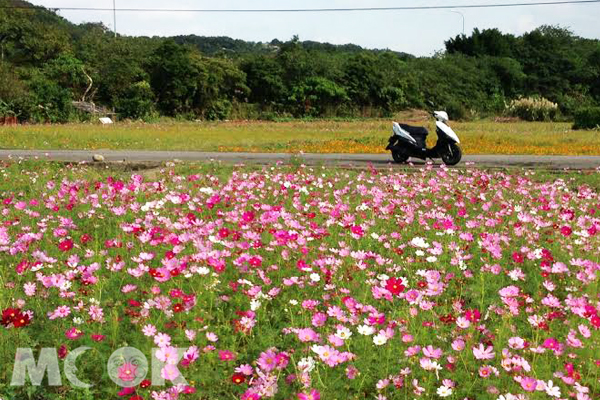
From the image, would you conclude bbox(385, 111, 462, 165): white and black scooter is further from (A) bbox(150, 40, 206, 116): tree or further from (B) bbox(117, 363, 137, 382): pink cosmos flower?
(A) bbox(150, 40, 206, 116): tree

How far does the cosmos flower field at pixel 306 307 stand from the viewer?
2586mm

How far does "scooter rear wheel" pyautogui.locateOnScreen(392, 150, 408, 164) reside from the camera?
1138cm

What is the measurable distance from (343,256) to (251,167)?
6.12 meters

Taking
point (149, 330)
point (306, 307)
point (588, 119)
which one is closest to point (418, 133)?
point (306, 307)

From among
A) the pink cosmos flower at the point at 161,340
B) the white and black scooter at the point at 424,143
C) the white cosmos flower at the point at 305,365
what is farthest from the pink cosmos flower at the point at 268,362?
the white and black scooter at the point at 424,143

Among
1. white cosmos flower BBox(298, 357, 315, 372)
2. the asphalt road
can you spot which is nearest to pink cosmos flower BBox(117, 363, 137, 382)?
white cosmos flower BBox(298, 357, 315, 372)

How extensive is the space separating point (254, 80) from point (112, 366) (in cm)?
3921

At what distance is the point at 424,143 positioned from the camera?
11.3m

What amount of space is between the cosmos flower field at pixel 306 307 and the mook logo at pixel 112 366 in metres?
0.02

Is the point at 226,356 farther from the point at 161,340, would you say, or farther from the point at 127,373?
the point at 127,373

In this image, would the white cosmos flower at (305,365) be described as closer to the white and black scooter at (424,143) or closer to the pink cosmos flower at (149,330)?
the pink cosmos flower at (149,330)

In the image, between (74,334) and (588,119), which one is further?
(588,119)

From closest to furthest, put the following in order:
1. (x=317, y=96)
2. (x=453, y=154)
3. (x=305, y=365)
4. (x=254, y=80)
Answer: (x=305, y=365) < (x=453, y=154) < (x=317, y=96) < (x=254, y=80)

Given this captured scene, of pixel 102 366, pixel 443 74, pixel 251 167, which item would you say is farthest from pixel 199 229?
pixel 443 74
